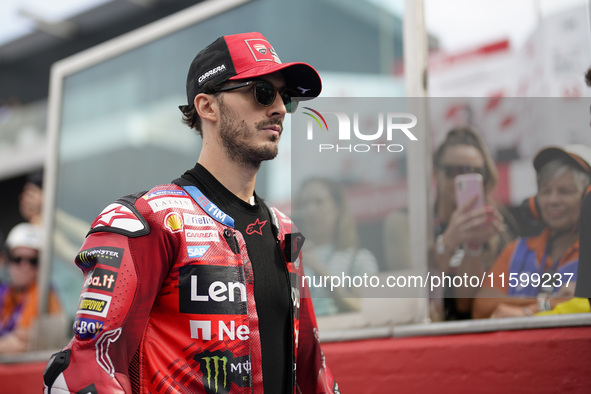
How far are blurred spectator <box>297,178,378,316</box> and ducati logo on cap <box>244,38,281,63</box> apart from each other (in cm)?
164

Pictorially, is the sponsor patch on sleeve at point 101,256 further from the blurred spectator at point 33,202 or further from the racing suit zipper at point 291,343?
the blurred spectator at point 33,202

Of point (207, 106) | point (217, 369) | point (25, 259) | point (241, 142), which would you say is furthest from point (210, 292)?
point (25, 259)

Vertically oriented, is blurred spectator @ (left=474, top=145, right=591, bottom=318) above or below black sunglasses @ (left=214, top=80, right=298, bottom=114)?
below

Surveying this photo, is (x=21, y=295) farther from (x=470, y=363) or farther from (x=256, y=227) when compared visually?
(x=256, y=227)

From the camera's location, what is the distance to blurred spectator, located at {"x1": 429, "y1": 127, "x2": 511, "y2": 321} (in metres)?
3.50

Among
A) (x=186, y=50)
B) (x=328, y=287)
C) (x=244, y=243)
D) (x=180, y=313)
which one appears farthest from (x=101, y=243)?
(x=186, y=50)

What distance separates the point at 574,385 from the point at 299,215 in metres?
1.77

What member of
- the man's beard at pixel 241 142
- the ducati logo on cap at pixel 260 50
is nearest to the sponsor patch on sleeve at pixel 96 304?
the man's beard at pixel 241 142

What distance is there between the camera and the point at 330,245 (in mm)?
3980

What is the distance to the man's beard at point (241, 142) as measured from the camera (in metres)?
2.32

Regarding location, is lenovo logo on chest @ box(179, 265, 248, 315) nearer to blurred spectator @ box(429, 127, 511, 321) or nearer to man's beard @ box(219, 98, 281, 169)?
man's beard @ box(219, 98, 281, 169)

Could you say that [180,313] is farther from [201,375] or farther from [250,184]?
[250,184]

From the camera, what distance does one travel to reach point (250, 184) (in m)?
2.38

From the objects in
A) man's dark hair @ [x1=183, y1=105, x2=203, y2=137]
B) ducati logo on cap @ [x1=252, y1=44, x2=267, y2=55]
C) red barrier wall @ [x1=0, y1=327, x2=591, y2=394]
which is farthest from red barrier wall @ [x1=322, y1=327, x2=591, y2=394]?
ducati logo on cap @ [x1=252, y1=44, x2=267, y2=55]
